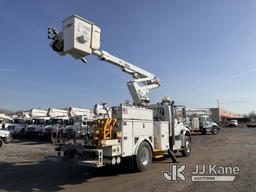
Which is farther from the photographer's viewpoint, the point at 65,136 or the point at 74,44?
the point at 65,136

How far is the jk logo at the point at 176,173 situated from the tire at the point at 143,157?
762 millimetres

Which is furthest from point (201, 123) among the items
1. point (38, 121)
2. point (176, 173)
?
point (176, 173)

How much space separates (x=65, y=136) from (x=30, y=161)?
4520 mm

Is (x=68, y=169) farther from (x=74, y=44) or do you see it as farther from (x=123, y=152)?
(x=74, y=44)

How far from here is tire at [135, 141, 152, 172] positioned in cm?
1117

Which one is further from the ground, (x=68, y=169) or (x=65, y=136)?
(x=65, y=136)

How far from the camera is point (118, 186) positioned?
29.9 ft

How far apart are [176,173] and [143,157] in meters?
1.32

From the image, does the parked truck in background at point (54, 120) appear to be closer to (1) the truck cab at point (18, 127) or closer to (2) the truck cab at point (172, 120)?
(1) the truck cab at point (18, 127)

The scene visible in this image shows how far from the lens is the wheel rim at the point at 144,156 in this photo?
11.5m

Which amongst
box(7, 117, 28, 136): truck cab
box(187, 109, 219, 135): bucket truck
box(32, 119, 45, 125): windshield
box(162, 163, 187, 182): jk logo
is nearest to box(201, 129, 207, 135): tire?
box(187, 109, 219, 135): bucket truck

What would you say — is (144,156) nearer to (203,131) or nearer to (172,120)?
(172,120)

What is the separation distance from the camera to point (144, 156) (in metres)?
11.7

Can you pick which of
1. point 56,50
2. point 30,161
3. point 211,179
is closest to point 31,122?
point 30,161
